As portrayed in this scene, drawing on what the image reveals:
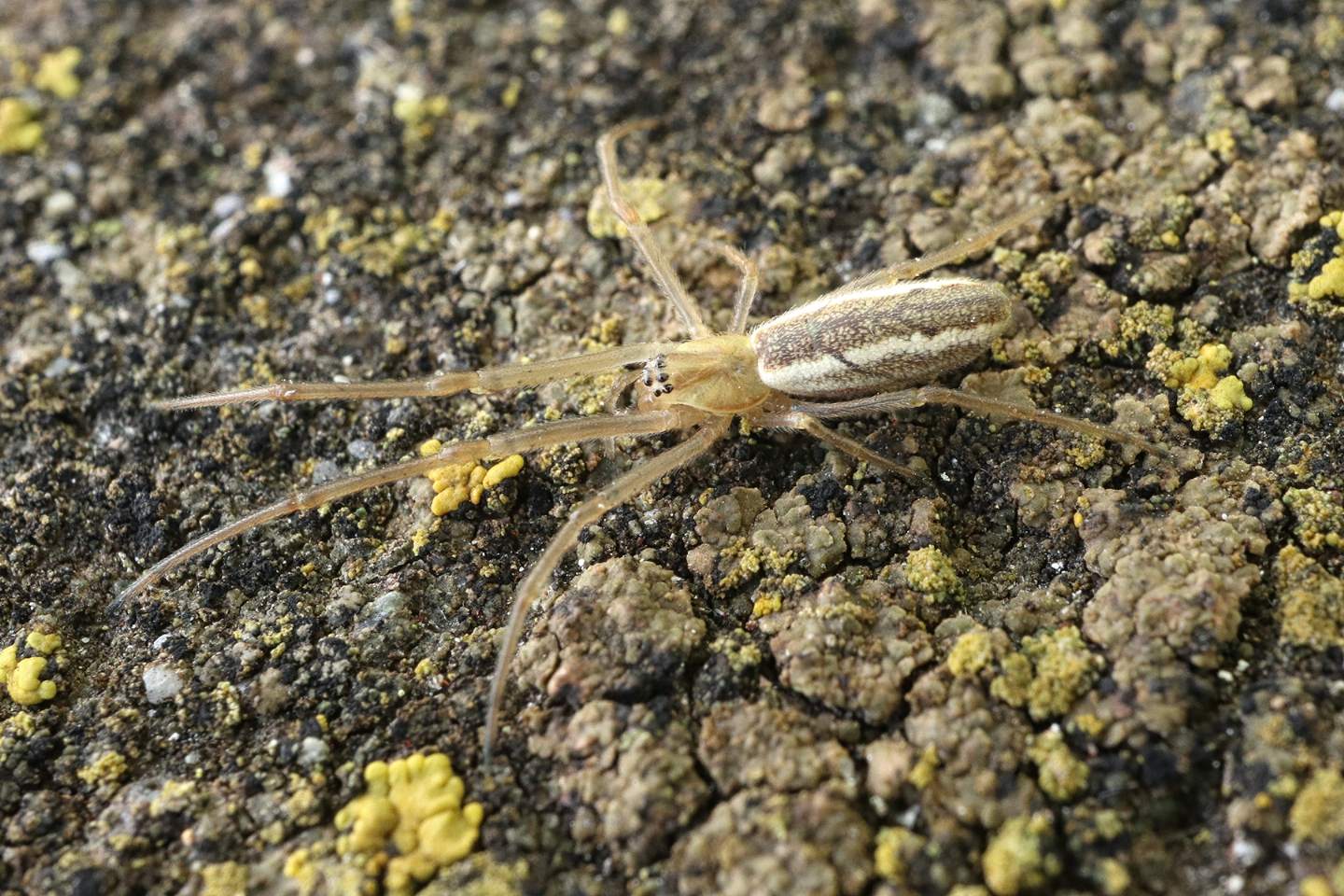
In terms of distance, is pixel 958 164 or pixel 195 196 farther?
pixel 195 196

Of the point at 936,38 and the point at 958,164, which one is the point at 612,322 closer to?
the point at 958,164

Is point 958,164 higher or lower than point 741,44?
lower

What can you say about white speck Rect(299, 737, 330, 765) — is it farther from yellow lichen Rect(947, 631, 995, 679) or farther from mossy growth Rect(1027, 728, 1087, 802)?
mossy growth Rect(1027, 728, 1087, 802)

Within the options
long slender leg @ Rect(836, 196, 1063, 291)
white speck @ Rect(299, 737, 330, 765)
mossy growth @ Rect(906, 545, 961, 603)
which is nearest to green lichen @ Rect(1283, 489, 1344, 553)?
mossy growth @ Rect(906, 545, 961, 603)

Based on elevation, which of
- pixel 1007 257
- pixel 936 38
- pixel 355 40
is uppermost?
pixel 355 40

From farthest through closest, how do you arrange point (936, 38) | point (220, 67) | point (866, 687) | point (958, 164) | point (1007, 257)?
1. point (220, 67)
2. point (936, 38)
3. point (958, 164)
4. point (1007, 257)
5. point (866, 687)

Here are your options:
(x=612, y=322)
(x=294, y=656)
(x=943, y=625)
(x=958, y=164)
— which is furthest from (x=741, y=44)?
(x=294, y=656)

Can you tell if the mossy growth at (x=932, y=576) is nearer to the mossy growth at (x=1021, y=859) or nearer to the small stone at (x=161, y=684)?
the mossy growth at (x=1021, y=859)
